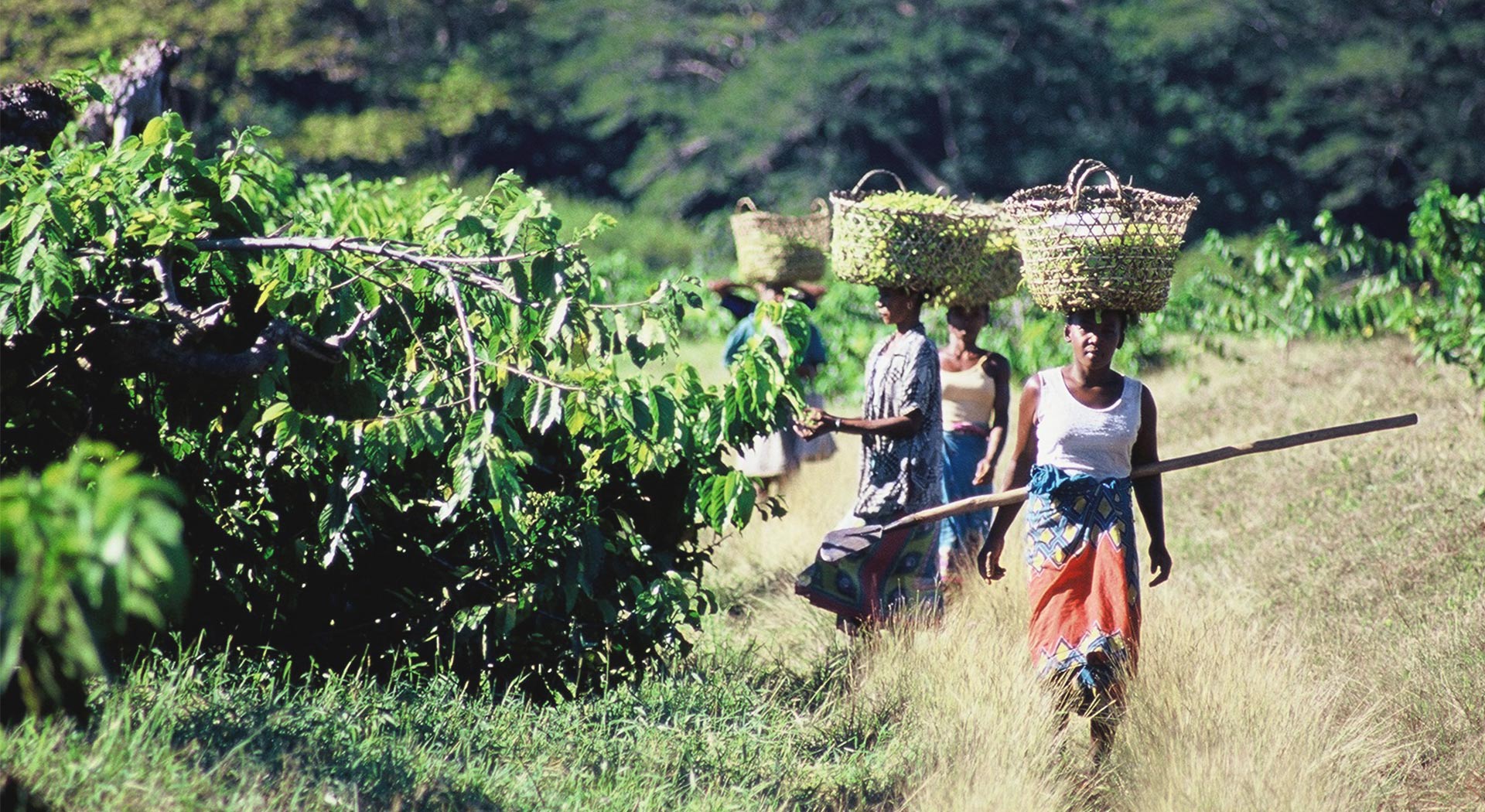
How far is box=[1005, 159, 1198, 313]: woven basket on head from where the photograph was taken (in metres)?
4.82

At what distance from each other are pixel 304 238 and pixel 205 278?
0.75 meters

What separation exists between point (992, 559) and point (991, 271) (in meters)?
1.73

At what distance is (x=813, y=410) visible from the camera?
5.61 meters

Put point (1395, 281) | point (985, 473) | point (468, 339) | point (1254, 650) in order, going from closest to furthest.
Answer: point (468, 339), point (1254, 650), point (985, 473), point (1395, 281)

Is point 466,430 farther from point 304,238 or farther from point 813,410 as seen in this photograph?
point 813,410

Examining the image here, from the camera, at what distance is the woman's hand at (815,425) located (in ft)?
18.3

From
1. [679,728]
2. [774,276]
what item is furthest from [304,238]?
[774,276]

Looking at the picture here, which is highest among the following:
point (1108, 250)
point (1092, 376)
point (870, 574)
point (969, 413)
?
point (1108, 250)

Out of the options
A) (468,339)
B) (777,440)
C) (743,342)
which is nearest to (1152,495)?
(468,339)

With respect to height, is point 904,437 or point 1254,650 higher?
point 904,437

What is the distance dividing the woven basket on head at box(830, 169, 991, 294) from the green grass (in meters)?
1.37

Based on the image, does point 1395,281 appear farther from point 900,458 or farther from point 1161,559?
point 1161,559

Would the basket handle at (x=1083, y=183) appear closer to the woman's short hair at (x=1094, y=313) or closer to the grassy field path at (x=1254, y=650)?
the woman's short hair at (x=1094, y=313)

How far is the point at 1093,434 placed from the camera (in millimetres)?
4824
